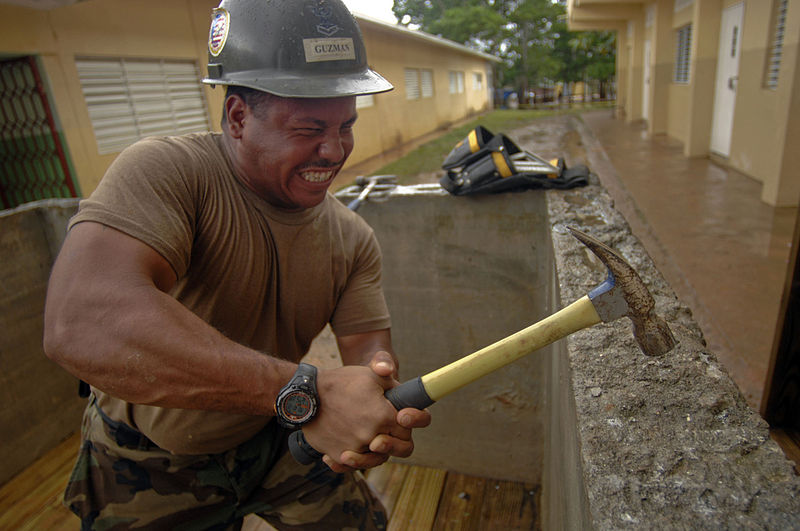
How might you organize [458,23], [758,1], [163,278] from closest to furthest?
1. [163,278]
2. [758,1]
3. [458,23]

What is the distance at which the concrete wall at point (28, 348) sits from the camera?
10.2ft

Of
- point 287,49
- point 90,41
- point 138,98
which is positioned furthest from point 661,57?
point 287,49

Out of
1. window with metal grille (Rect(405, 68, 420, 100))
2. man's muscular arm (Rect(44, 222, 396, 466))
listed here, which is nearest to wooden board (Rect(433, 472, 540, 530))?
man's muscular arm (Rect(44, 222, 396, 466))

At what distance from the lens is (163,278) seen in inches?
50.2

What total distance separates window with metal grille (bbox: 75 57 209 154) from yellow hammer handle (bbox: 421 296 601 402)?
5905 mm

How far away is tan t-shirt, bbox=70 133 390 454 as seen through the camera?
1261 mm

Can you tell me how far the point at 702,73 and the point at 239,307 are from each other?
949cm

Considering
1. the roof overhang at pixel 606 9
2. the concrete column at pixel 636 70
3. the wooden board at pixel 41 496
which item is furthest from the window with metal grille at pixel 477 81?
the wooden board at pixel 41 496

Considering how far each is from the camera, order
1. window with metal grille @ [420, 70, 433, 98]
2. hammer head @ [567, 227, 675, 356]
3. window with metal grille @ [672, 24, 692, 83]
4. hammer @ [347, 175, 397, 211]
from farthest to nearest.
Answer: window with metal grille @ [420, 70, 433, 98] → window with metal grille @ [672, 24, 692, 83] → hammer @ [347, 175, 397, 211] → hammer head @ [567, 227, 675, 356]

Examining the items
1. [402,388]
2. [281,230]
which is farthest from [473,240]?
[402,388]

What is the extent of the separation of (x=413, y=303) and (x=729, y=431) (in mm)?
2674

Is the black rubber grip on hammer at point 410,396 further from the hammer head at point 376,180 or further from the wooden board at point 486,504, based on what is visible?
the hammer head at point 376,180

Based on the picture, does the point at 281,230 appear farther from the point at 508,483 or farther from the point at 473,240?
the point at 508,483

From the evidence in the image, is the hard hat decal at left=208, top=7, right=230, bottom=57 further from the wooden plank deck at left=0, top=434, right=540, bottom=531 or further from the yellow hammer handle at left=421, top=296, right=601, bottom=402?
the wooden plank deck at left=0, top=434, right=540, bottom=531
